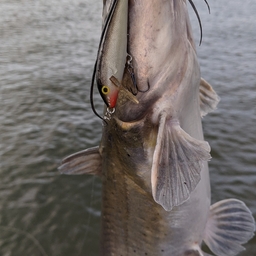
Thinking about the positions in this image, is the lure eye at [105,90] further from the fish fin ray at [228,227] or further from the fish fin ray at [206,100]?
the fish fin ray at [228,227]

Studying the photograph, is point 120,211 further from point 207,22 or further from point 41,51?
point 207,22

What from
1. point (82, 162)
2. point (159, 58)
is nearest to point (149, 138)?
point (159, 58)

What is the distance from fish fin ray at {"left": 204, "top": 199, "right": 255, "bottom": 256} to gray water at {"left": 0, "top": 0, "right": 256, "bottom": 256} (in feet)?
Answer: 3.20

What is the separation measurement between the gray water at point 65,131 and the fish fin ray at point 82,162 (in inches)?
56.9

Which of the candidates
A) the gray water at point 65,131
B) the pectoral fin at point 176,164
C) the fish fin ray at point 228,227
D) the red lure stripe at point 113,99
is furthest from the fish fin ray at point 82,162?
the gray water at point 65,131

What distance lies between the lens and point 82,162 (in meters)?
2.00

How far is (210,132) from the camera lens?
443cm

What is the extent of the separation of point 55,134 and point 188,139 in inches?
136

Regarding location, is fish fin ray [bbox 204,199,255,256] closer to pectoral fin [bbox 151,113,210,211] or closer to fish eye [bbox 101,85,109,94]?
pectoral fin [bbox 151,113,210,211]

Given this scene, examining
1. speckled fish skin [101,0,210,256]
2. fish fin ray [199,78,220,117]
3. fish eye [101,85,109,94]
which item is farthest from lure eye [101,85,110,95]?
fish fin ray [199,78,220,117]

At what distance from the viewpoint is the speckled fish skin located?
136 cm

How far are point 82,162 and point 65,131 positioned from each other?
276 cm

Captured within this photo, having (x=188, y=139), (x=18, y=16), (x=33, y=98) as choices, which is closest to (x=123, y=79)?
(x=188, y=139)

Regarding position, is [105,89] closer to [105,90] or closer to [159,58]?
[105,90]
